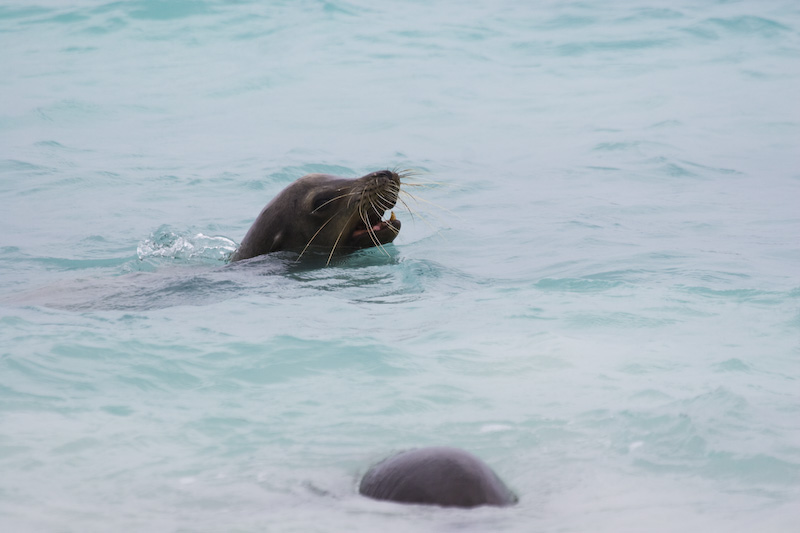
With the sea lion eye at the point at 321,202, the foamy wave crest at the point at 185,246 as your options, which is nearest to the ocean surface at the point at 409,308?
the foamy wave crest at the point at 185,246

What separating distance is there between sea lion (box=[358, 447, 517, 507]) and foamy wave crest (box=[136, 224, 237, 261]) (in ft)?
15.6

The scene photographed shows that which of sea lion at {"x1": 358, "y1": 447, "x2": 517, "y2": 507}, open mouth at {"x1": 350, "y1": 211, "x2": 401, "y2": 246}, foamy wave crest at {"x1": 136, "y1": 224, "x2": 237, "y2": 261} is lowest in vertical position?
foamy wave crest at {"x1": 136, "y1": 224, "x2": 237, "y2": 261}

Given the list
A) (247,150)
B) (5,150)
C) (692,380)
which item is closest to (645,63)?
(247,150)

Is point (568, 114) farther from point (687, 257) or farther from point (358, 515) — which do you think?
point (358, 515)

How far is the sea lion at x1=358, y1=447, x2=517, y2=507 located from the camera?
133 inches

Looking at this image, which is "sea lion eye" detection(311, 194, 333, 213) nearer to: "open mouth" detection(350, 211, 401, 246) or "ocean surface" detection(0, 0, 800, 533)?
"open mouth" detection(350, 211, 401, 246)

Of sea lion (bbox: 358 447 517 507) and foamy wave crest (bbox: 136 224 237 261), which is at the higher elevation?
sea lion (bbox: 358 447 517 507)

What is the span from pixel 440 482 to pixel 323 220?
3.91 m

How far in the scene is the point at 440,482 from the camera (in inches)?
134

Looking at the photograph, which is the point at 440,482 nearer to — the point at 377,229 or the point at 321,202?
the point at 377,229

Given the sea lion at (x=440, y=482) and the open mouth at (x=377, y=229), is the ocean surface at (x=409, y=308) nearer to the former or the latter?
the sea lion at (x=440, y=482)

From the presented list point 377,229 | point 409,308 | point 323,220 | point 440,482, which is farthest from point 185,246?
point 440,482

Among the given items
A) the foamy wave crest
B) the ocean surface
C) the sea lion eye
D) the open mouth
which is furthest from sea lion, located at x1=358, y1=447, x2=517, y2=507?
the foamy wave crest

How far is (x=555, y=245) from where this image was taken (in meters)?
8.59
